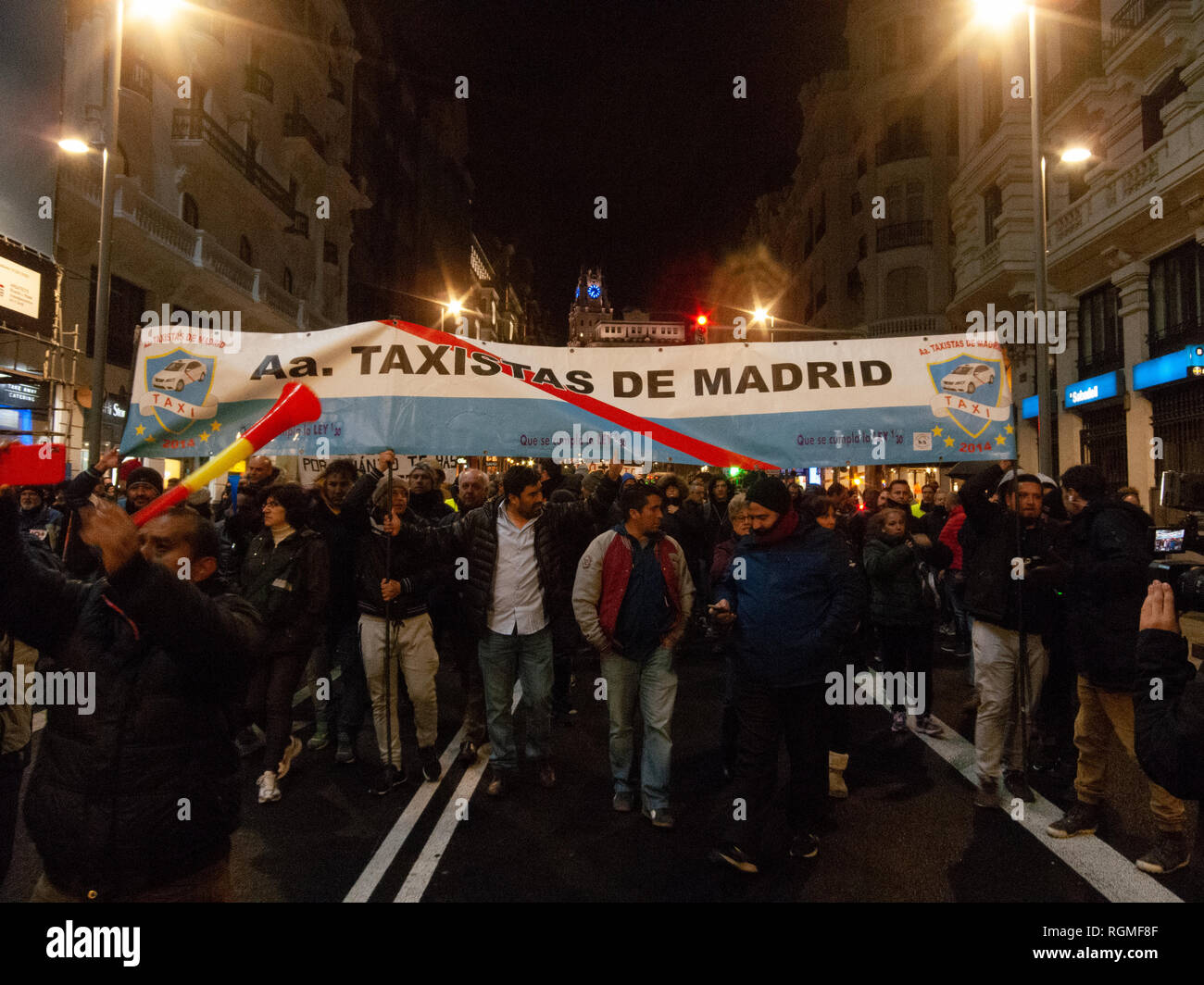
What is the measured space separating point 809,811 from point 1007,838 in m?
1.13

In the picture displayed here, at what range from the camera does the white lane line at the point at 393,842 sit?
3.80m

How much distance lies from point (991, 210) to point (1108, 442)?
8197mm

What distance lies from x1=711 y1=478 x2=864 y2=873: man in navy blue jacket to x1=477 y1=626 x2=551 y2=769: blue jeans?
1.54 metres

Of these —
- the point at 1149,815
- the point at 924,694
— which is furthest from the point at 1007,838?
the point at 924,694

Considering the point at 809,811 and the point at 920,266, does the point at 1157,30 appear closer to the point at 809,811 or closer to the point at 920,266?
the point at 920,266

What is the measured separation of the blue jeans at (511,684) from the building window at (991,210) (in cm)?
2216

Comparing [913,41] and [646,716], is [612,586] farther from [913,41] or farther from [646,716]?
[913,41]

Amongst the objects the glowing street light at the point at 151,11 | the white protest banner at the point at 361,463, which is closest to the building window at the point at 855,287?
the glowing street light at the point at 151,11

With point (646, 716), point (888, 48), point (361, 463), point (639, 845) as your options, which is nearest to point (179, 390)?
point (361, 463)

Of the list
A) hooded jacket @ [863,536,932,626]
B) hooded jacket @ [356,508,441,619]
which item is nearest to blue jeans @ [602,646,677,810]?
hooded jacket @ [356,508,441,619]

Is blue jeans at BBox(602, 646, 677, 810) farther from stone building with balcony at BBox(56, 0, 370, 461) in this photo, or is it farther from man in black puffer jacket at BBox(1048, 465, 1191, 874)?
stone building with balcony at BBox(56, 0, 370, 461)

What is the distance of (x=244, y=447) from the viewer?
2584 millimetres

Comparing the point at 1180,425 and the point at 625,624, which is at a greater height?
the point at 1180,425

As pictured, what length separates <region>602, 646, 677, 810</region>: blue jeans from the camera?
4730mm
